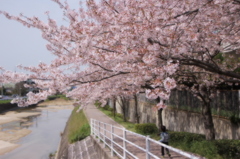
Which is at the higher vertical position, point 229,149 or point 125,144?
point 125,144

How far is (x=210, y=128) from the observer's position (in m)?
9.23

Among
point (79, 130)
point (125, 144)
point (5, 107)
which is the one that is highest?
point (125, 144)

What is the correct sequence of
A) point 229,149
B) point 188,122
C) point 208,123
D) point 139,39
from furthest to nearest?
point 188,122 < point 208,123 < point 229,149 < point 139,39


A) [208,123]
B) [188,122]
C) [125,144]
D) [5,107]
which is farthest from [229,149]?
[5,107]

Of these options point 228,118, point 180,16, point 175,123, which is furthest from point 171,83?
point 175,123

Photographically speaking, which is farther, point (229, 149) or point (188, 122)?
point (188, 122)

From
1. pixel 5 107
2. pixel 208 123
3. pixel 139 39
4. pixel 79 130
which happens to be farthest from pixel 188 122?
pixel 5 107

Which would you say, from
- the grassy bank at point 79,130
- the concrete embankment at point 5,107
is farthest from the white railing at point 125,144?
the concrete embankment at point 5,107

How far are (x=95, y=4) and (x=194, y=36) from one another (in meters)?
2.73

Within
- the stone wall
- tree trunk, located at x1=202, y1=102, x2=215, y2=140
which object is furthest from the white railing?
tree trunk, located at x1=202, y1=102, x2=215, y2=140

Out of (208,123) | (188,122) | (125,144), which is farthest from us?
(188,122)

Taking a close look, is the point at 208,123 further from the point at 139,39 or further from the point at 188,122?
the point at 139,39

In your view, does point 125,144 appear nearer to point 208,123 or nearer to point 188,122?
point 208,123

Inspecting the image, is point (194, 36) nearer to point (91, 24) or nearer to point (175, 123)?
point (91, 24)
